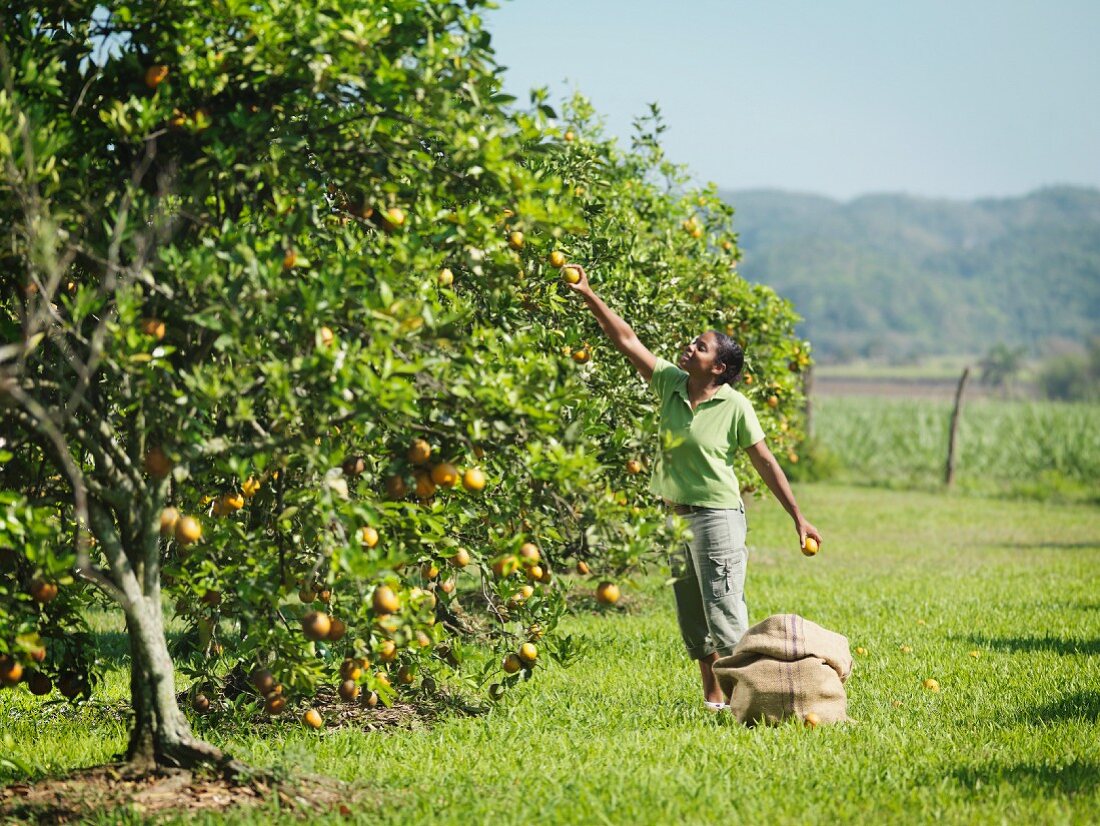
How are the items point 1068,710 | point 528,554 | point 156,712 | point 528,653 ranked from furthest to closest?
point 1068,710, point 528,653, point 156,712, point 528,554

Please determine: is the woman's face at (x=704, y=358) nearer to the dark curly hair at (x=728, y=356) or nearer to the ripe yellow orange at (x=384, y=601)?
the dark curly hair at (x=728, y=356)

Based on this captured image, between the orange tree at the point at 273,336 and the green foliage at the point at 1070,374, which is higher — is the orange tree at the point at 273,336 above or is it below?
below

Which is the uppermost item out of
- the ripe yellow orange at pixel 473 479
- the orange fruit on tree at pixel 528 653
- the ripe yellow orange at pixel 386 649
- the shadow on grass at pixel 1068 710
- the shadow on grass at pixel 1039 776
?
the ripe yellow orange at pixel 473 479

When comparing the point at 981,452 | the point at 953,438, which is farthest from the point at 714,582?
the point at 981,452

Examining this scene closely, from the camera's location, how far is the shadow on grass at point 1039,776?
174 inches

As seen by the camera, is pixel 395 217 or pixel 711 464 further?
pixel 711 464

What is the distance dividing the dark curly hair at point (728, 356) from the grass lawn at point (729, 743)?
1067mm

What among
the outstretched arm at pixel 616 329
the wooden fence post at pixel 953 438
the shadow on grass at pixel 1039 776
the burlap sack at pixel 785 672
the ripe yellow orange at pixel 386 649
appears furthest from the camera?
the wooden fence post at pixel 953 438

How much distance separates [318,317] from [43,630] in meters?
Result: 1.87

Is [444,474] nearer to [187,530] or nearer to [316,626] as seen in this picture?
[316,626]

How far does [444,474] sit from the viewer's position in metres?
3.94

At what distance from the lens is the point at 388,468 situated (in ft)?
13.1

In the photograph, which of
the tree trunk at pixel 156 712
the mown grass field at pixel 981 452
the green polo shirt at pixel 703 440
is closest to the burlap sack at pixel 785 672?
the green polo shirt at pixel 703 440

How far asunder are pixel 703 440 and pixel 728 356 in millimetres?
432
